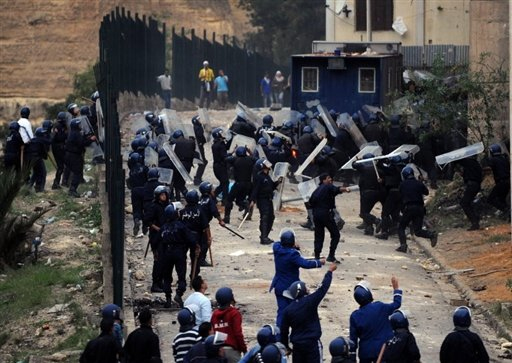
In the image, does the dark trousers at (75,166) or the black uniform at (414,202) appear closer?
the black uniform at (414,202)

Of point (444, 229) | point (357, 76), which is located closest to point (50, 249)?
point (444, 229)

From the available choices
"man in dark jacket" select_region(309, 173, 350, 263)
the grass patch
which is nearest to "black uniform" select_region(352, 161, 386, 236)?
"man in dark jacket" select_region(309, 173, 350, 263)

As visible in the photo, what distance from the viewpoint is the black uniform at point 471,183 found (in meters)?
26.6

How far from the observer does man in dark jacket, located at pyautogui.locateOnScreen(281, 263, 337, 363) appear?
15.5 metres

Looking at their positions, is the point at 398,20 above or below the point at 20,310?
above

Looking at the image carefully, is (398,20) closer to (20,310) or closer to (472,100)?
(472,100)

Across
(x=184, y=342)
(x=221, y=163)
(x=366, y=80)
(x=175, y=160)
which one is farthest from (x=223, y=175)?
(x=184, y=342)

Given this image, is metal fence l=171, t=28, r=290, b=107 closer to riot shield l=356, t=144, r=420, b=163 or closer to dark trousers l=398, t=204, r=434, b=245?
riot shield l=356, t=144, r=420, b=163

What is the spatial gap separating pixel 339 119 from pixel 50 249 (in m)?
9.29

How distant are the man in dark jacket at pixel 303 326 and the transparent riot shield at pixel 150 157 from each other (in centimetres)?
1126

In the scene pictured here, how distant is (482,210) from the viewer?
93.7 ft

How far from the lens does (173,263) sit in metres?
20.2

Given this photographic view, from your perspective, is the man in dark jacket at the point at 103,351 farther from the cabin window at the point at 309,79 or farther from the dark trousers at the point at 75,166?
the cabin window at the point at 309,79

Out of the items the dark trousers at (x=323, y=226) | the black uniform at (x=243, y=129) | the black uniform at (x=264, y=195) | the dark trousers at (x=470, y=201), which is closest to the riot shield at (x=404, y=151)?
the dark trousers at (x=470, y=201)
